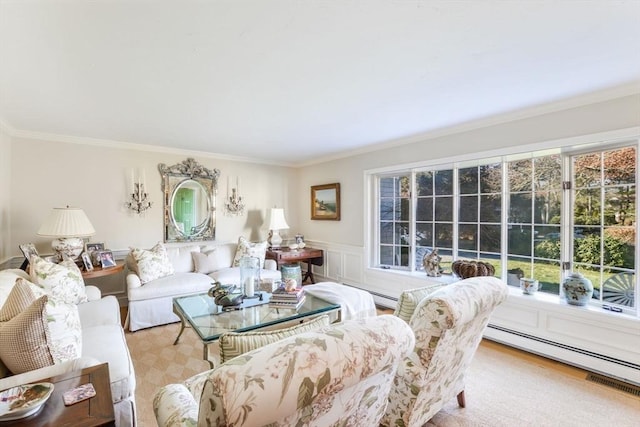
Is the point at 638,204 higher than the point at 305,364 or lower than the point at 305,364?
higher

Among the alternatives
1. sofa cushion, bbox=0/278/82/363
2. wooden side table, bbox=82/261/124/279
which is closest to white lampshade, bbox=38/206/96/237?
wooden side table, bbox=82/261/124/279

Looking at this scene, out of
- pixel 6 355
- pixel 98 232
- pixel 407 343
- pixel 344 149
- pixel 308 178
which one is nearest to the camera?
pixel 407 343

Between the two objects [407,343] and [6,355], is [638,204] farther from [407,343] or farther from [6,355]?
[6,355]

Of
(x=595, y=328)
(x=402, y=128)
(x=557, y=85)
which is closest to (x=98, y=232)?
(x=402, y=128)

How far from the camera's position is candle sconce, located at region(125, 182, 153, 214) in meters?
4.01

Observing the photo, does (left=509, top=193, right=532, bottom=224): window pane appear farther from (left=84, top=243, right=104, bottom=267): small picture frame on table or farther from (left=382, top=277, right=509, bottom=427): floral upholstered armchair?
(left=84, top=243, right=104, bottom=267): small picture frame on table

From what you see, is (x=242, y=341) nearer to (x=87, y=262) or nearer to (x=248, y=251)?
(x=87, y=262)

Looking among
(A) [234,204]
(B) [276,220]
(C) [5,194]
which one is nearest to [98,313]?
(C) [5,194]

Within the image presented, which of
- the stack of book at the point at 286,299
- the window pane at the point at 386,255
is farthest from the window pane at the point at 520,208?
the stack of book at the point at 286,299

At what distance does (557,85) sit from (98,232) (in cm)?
509

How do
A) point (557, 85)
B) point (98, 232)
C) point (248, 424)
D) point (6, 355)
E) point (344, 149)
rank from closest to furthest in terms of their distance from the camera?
point (248, 424), point (6, 355), point (557, 85), point (98, 232), point (344, 149)

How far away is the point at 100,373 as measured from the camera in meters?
1.32

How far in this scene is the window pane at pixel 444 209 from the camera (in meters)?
3.48

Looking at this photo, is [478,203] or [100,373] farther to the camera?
[478,203]
